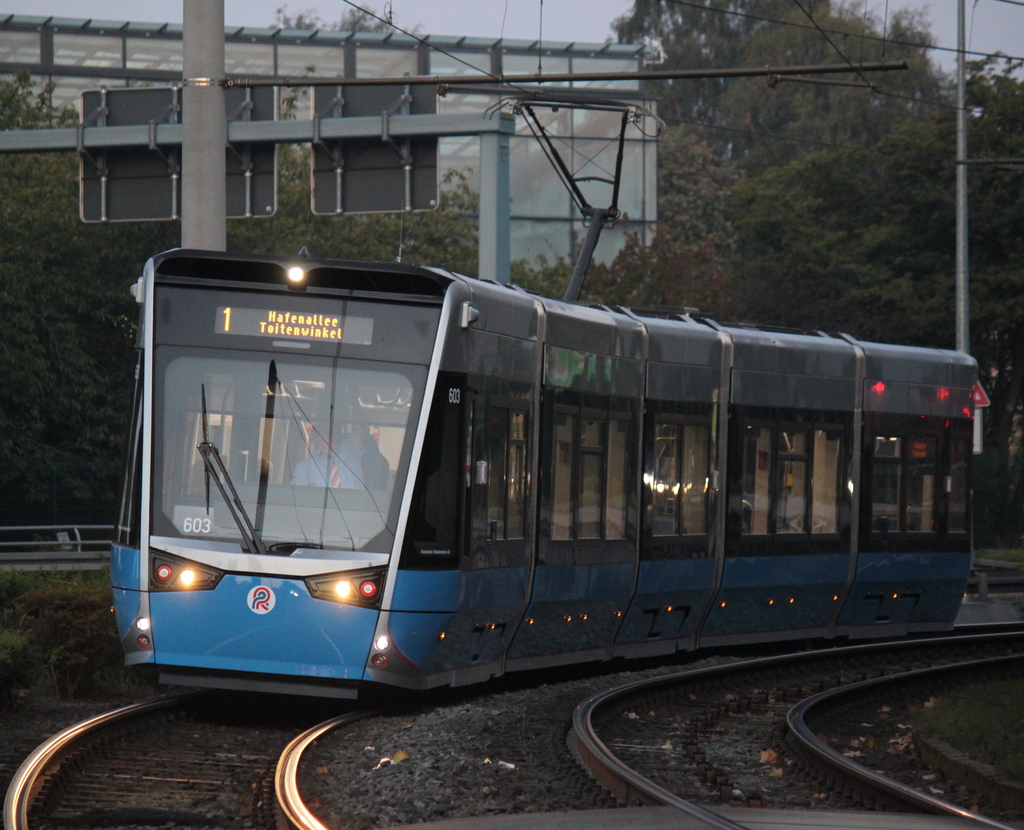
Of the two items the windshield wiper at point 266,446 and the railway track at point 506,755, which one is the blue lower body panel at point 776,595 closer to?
the railway track at point 506,755

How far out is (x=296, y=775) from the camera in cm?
889

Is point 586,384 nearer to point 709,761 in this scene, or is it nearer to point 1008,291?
point 709,761

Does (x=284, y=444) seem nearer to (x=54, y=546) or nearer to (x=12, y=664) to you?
(x=12, y=664)

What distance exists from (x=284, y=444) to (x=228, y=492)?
1.49 ft

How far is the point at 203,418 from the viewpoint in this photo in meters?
11.2

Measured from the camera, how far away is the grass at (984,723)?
10039 mm

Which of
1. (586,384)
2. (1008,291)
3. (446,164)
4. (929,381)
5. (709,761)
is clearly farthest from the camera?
(446,164)

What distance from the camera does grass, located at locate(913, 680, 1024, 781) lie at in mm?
10039

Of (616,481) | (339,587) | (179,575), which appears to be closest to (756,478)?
(616,481)

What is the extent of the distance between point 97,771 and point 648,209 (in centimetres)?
5184

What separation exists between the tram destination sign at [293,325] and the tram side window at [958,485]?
9801 millimetres

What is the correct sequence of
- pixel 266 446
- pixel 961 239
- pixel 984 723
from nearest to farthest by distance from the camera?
pixel 266 446 → pixel 984 723 → pixel 961 239

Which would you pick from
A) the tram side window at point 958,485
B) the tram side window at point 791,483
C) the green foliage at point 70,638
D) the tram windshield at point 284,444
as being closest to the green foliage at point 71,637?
the green foliage at point 70,638

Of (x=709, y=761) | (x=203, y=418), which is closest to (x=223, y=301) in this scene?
(x=203, y=418)
